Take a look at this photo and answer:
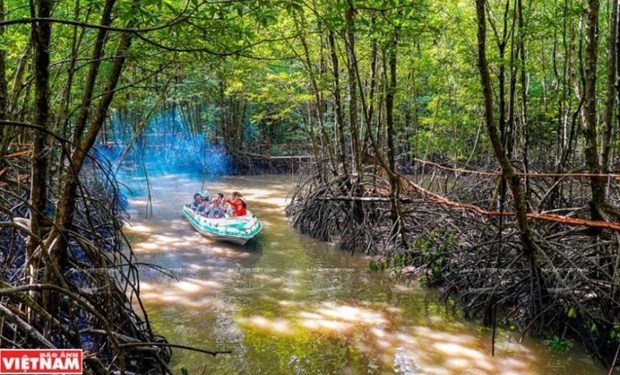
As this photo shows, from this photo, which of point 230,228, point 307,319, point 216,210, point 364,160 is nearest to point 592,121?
point 307,319

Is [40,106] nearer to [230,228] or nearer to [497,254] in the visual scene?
[497,254]

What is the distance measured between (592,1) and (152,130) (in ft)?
70.9

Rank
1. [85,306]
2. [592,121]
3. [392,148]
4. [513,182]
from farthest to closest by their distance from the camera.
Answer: [392,148] < [592,121] < [513,182] < [85,306]

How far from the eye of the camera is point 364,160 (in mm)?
10172

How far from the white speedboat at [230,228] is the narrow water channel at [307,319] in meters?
0.21

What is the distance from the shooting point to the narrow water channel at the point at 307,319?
15.9ft

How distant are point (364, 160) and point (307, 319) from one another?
4844 mm

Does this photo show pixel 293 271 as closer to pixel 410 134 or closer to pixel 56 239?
pixel 56 239

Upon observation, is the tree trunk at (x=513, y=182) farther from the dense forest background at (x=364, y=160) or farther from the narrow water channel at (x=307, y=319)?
the narrow water channel at (x=307, y=319)

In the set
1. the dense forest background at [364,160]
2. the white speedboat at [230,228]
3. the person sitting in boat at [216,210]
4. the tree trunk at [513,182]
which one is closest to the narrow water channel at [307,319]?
the white speedboat at [230,228]

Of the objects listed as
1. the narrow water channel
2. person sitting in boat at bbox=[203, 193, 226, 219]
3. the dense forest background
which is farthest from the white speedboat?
the dense forest background

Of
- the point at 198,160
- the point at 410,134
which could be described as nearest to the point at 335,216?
the point at 410,134

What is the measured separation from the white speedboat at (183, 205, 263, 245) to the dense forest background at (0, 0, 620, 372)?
4.68 feet

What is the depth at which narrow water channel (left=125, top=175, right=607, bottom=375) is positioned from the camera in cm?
486
